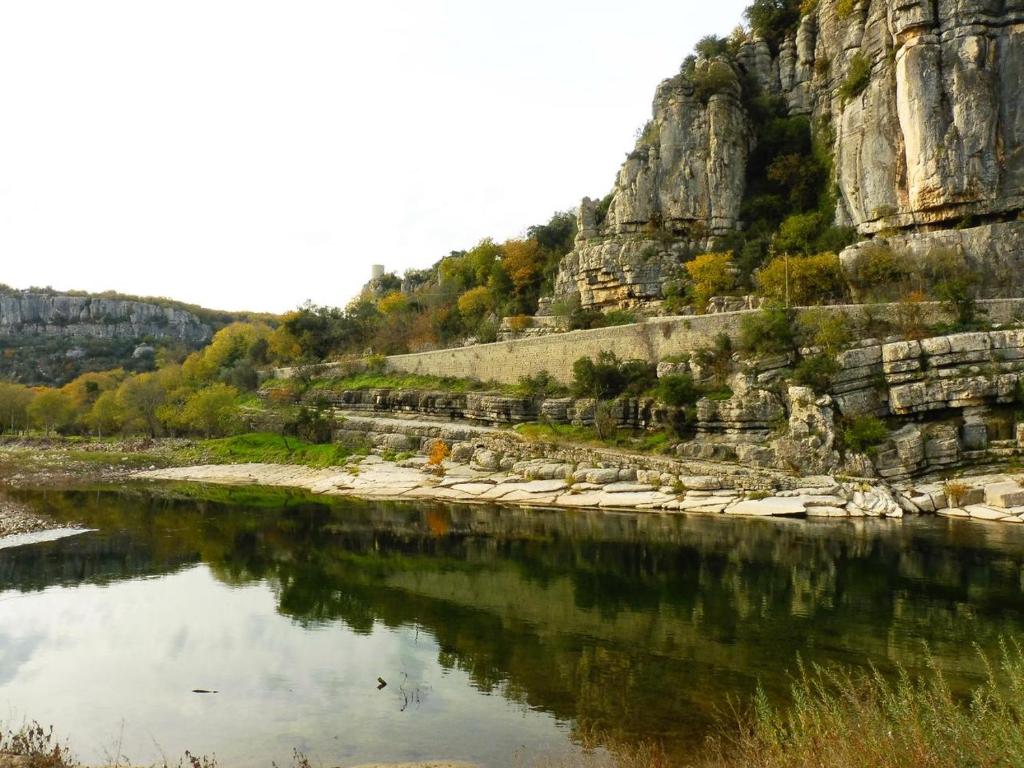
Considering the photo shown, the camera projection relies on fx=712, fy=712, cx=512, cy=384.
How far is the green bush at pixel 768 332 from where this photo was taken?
30.0 metres

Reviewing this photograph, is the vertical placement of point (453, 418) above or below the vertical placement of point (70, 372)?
below

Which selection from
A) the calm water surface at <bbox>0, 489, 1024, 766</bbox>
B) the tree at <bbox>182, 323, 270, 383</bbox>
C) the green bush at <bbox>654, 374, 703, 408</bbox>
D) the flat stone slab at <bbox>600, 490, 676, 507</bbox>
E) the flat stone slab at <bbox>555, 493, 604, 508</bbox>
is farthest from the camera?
the tree at <bbox>182, 323, 270, 383</bbox>

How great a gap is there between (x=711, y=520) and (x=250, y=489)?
75.3 ft

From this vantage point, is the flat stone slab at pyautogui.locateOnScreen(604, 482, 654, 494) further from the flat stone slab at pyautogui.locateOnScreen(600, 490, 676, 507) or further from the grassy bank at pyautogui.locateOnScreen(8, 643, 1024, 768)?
the grassy bank at pyautogui.locateOnScreen(8, 643, 1024, 768)

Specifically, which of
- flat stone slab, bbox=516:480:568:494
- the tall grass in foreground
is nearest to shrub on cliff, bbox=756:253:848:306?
flat stone slab, bbox=516:480:568:494

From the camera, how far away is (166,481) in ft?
126

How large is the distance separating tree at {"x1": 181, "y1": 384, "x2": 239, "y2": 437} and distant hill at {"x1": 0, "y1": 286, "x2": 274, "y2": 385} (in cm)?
4563

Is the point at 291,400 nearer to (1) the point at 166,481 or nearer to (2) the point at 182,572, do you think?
(1) the point at 166,481

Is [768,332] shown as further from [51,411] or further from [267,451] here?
[51,411]

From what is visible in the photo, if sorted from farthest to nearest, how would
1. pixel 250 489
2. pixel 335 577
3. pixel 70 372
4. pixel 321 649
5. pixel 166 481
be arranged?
pixel 70 372
pixel 166 481
pixel 250 489
pixel 335 577
pixel 321 649

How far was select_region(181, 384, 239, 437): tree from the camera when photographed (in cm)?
4948

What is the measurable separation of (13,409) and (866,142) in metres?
67.5

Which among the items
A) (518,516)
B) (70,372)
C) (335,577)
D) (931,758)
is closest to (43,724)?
(335,577)

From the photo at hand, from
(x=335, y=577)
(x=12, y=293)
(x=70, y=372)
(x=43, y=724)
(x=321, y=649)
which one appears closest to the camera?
(x=43, y=724)
